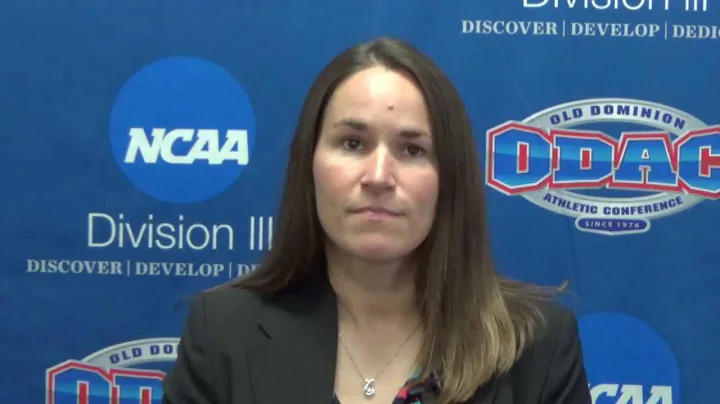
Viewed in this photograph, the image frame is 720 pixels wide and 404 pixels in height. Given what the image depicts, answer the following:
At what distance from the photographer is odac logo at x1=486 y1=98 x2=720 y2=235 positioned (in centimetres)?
136

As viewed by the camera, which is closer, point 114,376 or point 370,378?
point 370,378

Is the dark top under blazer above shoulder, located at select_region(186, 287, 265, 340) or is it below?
below

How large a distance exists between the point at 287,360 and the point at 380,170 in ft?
0.93

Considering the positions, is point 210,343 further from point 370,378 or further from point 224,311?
point 370,378

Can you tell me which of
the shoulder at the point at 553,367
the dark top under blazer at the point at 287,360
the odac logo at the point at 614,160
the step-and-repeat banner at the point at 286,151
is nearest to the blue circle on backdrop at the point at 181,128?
the step-and-repeat banner at the point at 286,151

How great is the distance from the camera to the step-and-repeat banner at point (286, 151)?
1.37 metres

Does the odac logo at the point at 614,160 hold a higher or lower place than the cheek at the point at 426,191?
higher

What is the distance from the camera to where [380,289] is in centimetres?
103

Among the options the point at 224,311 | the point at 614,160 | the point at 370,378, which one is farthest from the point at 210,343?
the point at 614,160

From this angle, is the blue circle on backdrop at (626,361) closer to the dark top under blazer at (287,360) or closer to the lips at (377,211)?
the dark top under blazer at (287,360)

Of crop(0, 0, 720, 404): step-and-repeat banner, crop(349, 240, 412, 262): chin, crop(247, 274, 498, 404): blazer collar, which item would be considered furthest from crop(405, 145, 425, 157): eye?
crop(0, 0, 720, 404): step-and-repeat banner

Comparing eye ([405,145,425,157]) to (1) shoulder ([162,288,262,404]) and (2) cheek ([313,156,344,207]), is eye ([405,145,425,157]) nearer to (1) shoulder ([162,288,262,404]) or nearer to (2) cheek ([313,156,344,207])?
(2) cheek ([313,156,344,207])

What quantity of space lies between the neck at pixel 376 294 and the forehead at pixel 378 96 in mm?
207

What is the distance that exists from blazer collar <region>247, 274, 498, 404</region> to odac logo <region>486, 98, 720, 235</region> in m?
0.51
